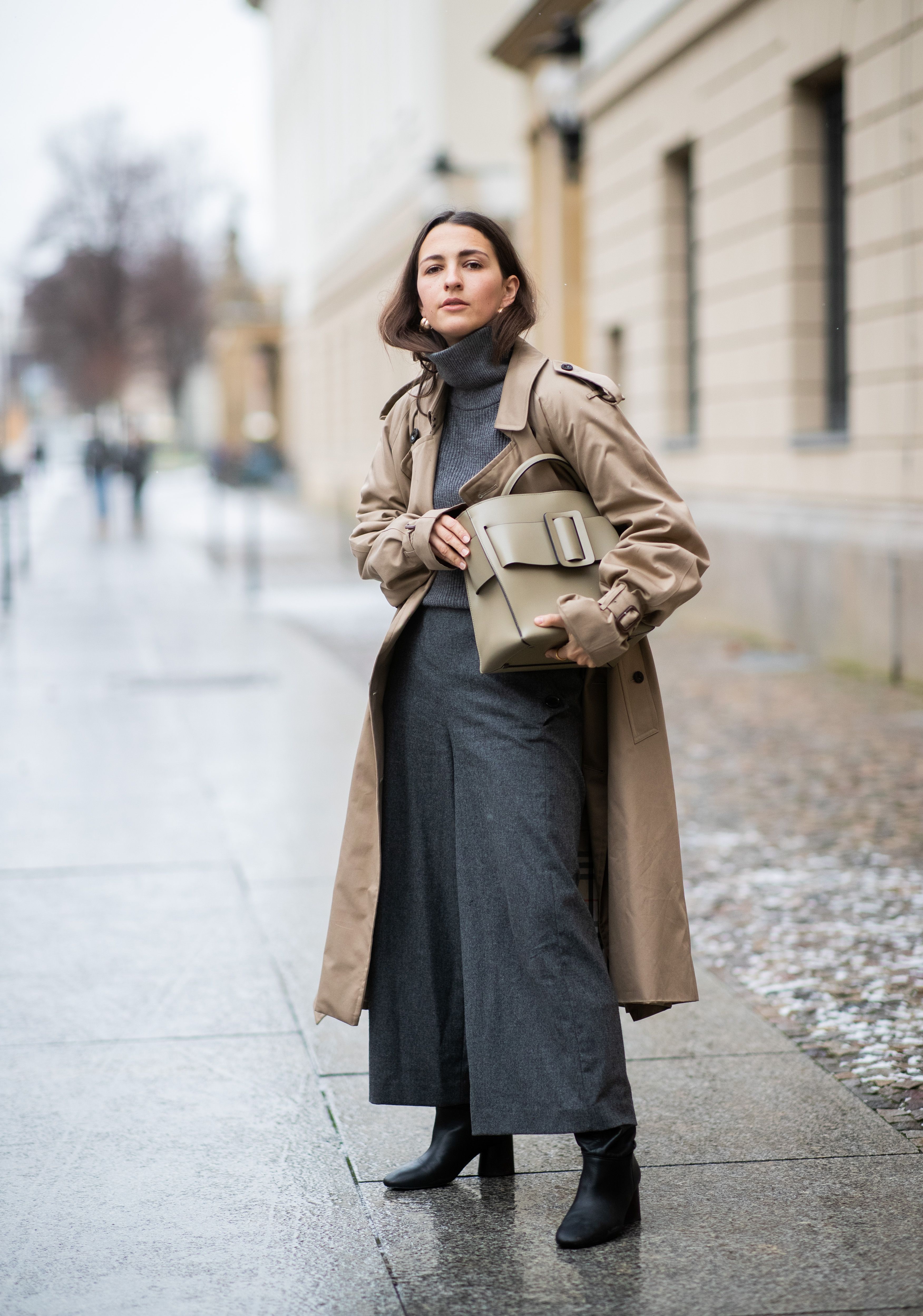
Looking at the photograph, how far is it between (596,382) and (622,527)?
28cm

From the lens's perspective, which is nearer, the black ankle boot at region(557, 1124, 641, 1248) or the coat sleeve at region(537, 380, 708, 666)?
the coat sleeve at region(537, 380, 708, 666)

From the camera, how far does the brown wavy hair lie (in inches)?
129

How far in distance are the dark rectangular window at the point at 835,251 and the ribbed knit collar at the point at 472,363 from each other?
1026cm

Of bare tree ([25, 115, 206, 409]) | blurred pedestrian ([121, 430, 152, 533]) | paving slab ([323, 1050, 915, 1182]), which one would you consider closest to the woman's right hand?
paving slab ([323, 1050, 915, 1182])

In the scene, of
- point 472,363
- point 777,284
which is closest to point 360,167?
point 777,284

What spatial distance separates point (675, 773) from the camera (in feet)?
27.4

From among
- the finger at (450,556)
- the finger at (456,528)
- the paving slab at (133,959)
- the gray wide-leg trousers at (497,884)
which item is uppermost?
the finger at (456,528)

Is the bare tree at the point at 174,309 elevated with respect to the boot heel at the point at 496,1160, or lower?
elevated

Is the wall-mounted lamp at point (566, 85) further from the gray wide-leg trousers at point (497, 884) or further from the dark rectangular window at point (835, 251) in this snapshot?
the gray wide-leg trousers at point (497, 884)

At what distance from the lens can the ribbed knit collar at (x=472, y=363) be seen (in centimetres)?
324

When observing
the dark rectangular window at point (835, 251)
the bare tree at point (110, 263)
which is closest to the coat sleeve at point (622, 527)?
the dark rectangular window at point (835, 251)

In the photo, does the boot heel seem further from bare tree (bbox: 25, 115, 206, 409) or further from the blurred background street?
bare tree (bbox: 25, 115, 206, 409)

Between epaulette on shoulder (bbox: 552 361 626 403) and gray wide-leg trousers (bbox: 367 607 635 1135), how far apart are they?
0.49 m

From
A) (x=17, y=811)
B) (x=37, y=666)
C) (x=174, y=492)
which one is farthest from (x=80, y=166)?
(x=17, y=811)
